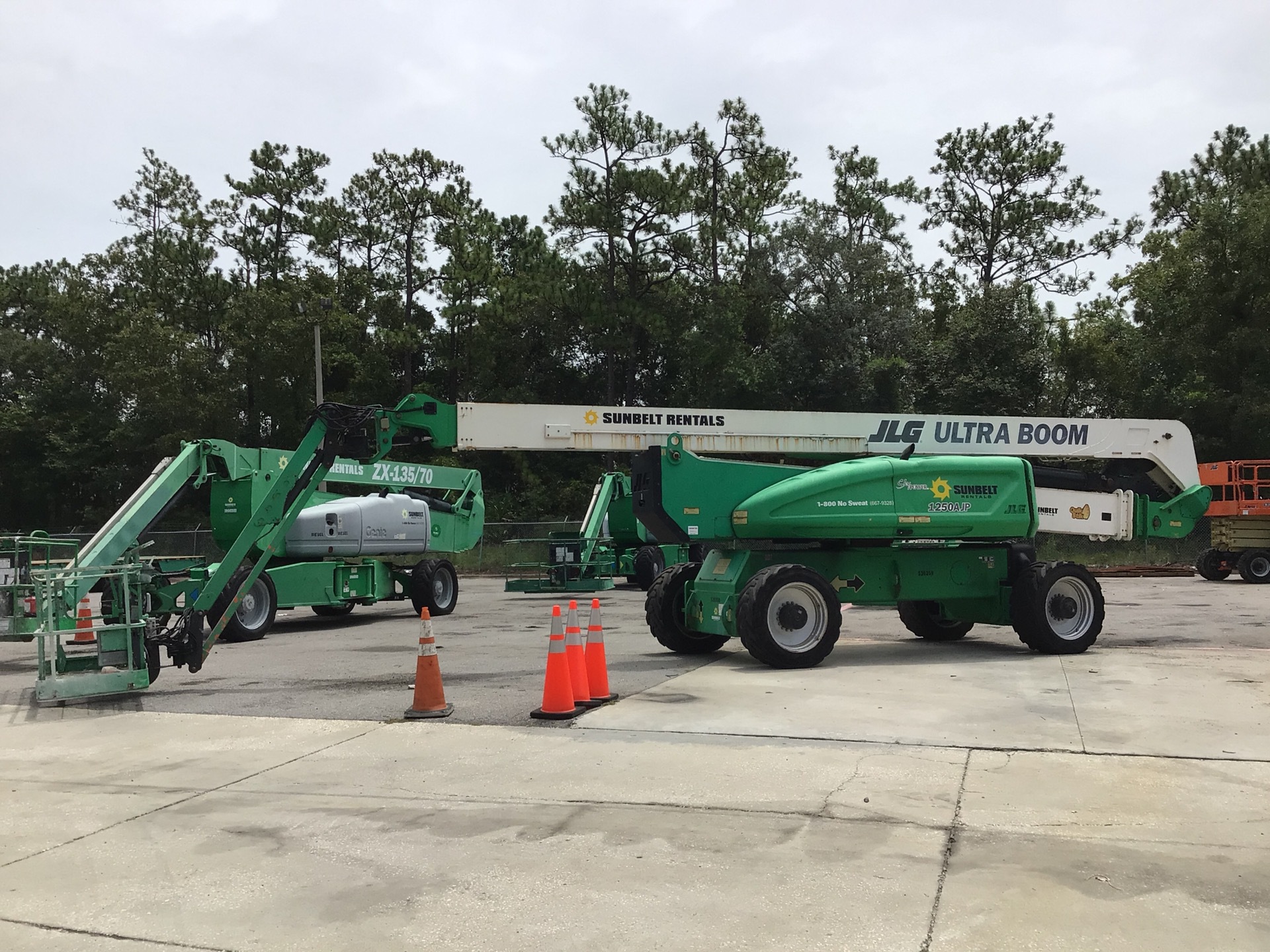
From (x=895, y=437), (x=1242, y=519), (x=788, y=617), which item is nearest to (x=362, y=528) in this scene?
(x=895, y=437)

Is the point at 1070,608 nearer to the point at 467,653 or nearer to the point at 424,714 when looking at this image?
the point at 467,653

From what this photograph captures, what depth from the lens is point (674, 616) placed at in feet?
43.4

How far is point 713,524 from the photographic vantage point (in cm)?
1247

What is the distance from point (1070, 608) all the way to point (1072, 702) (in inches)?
152

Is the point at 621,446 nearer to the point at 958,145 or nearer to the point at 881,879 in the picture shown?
the point at 881,879

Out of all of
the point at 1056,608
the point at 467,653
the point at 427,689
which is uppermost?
the point at 1056,608

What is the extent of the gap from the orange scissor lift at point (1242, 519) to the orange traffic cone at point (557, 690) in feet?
71.9

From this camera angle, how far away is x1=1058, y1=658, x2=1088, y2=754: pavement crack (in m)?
8.00

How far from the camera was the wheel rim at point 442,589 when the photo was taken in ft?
66.7

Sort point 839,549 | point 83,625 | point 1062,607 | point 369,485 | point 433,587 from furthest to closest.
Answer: point 369,485, point 433,587, point 1062,607, point 839,549, point 83,625

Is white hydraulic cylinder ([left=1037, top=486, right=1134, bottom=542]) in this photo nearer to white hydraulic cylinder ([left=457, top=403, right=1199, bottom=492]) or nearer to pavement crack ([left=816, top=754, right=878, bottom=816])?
white hydraulic cylinder ([left=457, top=403, right=1199, bottom=492])

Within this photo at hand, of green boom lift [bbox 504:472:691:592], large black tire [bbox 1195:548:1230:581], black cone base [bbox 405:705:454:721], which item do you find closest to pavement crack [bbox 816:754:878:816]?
black cone base [bbox 405:705:454:721]

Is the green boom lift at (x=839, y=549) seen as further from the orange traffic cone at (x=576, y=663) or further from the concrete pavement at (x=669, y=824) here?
the orange traffic cone at (x=576, y=663)

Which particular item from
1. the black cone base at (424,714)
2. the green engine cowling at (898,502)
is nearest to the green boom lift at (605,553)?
the green engine cowling at (898,502)
